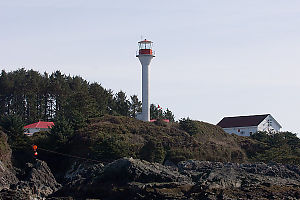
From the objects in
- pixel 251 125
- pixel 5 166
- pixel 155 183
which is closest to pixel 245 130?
pixel 251 125

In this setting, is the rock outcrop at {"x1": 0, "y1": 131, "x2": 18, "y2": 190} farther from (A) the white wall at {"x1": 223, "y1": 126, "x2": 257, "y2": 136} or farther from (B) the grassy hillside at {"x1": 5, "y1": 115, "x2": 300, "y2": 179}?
(A) the white wall at {"x1": 223, "y1": 126, "x2": 257, "y2": 136}

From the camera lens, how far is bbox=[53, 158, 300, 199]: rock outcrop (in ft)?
102

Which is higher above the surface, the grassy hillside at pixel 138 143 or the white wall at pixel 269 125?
the white wall at pixel 269 125

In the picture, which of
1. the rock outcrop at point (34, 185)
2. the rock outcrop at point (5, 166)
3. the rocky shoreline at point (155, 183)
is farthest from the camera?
the rock outcrop at point (5, 166)

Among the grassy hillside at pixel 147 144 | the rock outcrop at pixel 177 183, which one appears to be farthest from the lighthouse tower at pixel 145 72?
the rock outcrop at pixel 177 183

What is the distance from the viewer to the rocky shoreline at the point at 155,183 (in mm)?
31203

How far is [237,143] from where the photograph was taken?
52375mm

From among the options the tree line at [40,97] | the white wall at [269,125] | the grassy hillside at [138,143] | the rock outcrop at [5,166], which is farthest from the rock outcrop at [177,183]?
the white wall at [269,125]

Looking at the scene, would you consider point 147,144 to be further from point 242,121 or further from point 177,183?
point 242,121

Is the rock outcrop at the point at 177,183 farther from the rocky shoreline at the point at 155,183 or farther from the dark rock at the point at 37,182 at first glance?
the dark rock at the point at 37,182

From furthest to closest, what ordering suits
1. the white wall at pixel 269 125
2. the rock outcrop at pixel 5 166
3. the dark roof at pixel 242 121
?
the dark roof at pixel 242 121
the white wall at pixel 269 125
the rock outcrop at pixel 5 166

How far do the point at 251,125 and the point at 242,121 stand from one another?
2.27 metres

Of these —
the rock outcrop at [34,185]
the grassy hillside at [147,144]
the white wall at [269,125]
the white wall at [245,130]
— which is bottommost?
the rock outcrop at [34,185]

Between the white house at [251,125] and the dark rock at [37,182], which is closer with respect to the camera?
the dark rock at [37,182]
